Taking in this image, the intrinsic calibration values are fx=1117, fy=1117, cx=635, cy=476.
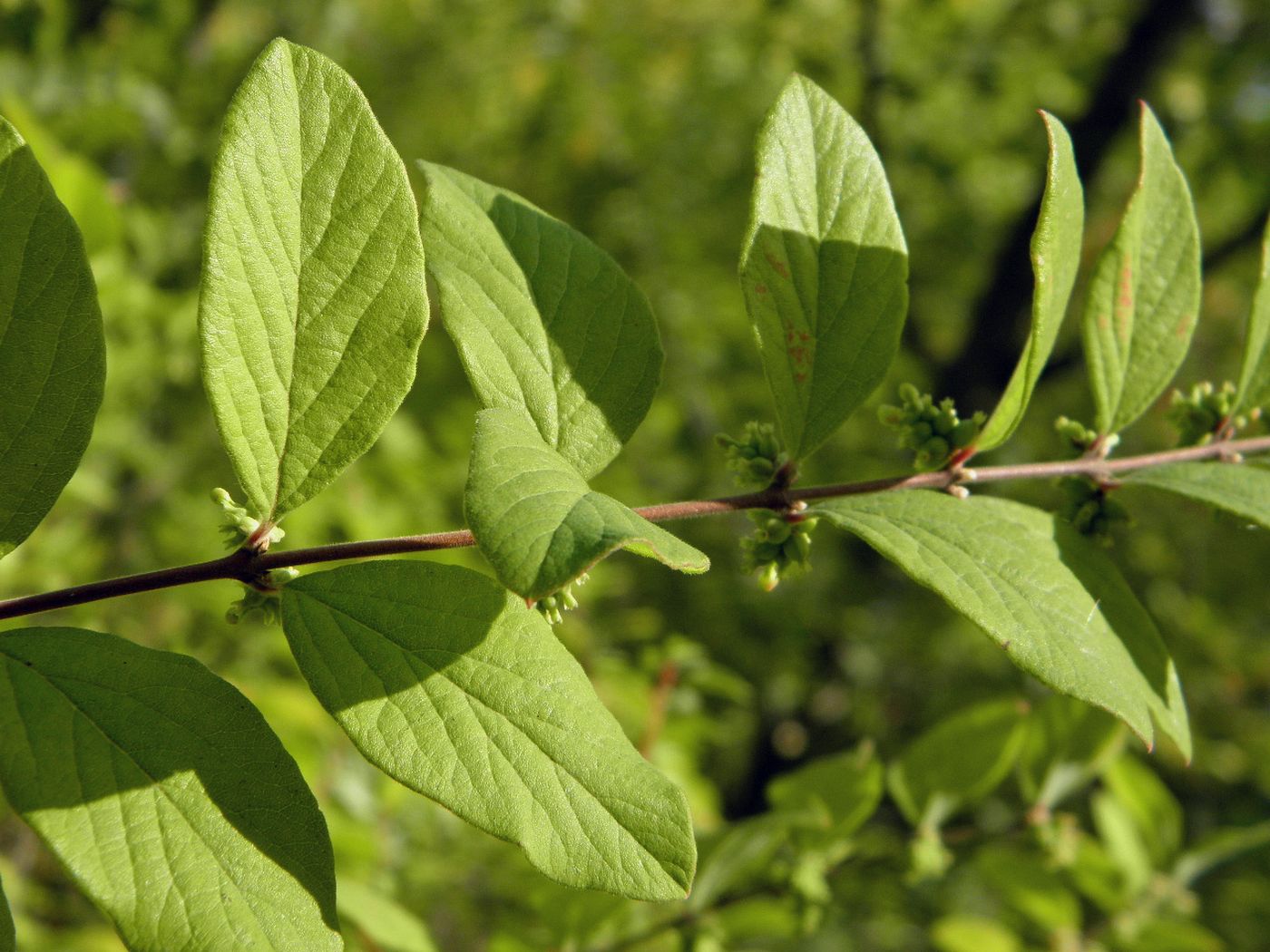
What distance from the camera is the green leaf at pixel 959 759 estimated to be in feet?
5.57

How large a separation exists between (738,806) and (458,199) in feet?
15.8

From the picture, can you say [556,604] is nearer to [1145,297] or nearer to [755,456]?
[755,456]

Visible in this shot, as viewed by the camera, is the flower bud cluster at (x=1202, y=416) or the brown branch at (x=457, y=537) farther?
the flower bud cluster at (x=1202, y=416)

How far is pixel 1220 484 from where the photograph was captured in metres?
1.03

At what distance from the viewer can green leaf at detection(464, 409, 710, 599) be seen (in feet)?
2.04

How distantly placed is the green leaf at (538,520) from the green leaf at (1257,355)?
2.58ft

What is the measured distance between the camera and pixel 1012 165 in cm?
616

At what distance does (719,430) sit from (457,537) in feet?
15.1

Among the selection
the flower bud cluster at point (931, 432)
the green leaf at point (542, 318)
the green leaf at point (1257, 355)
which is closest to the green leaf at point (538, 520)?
the green leaf at point (542, 318)

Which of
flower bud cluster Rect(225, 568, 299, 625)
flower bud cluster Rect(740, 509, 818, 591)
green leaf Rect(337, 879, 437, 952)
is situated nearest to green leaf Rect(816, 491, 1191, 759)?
flower bud cluster Rect(740, 509, 818, 591)

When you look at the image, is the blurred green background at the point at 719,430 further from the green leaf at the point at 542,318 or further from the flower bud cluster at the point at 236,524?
the green leaf at the point at 542,318

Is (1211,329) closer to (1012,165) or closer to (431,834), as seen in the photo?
(1012,165)

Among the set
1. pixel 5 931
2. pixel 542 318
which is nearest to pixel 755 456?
pixel 542 318

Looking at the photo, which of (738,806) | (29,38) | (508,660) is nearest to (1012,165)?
(738,806)
